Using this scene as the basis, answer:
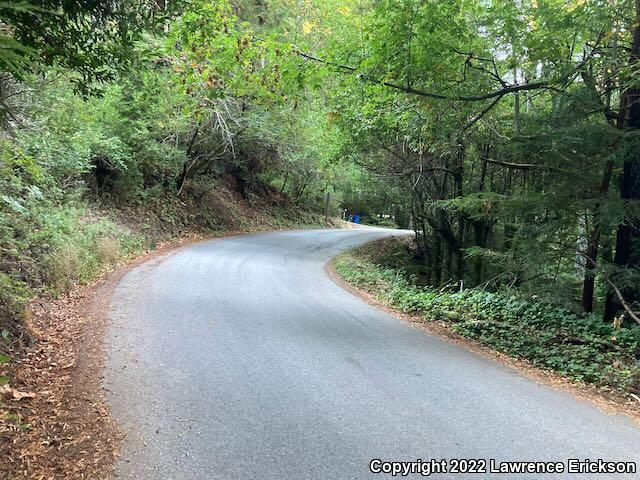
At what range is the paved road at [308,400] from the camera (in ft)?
11.5

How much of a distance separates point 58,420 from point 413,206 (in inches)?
636

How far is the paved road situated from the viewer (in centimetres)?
351

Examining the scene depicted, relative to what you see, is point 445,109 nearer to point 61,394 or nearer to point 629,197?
point 629,197

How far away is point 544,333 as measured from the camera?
23.1 ft

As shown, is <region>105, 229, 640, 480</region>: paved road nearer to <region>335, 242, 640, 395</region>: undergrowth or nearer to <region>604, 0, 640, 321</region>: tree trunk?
<region>335, 242, 640, 395</region>: undergrowth

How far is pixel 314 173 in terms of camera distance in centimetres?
2780

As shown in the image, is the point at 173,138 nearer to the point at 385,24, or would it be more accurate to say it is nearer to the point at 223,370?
the point at 385,24

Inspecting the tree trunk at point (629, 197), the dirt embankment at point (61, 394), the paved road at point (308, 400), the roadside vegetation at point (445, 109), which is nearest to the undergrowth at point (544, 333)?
the roadside vegetation at point (445, 109)

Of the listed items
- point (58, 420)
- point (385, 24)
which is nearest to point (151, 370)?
point (58, 420)

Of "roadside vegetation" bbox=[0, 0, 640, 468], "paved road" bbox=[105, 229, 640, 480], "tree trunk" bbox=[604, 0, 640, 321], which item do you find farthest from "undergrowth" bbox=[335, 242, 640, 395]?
"paved road" bbox=[105, 229, 640, 480]

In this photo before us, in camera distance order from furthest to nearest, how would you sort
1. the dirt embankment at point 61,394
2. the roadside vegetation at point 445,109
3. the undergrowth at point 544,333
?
the undergrowth at point 544,333
the roadside vegetation at point 445,109
the dirt embankment at point 61,394

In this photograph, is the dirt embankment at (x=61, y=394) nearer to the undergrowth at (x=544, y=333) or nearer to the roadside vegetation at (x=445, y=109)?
the roadside vegetation at (x=445, y=109)

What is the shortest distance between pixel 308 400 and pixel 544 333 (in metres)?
4.61

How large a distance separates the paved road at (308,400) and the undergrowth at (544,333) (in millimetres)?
832
